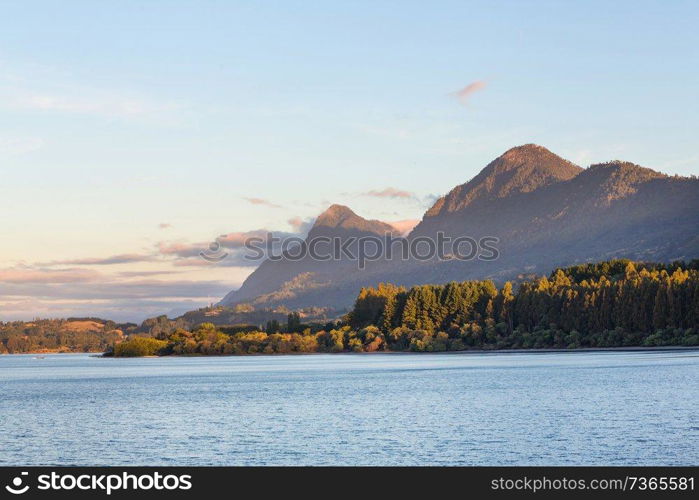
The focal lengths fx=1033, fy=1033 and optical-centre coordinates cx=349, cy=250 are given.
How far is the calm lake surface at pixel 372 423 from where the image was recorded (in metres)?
60.6

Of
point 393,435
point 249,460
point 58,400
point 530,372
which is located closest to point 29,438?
point 249,460

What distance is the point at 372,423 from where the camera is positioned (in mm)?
78125

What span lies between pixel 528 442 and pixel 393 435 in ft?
31.9

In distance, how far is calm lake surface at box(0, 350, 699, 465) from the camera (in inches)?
2387

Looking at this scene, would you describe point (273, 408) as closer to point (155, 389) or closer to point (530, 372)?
point (155, 389)

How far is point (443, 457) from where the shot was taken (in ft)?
196

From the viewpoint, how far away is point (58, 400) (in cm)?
11288
